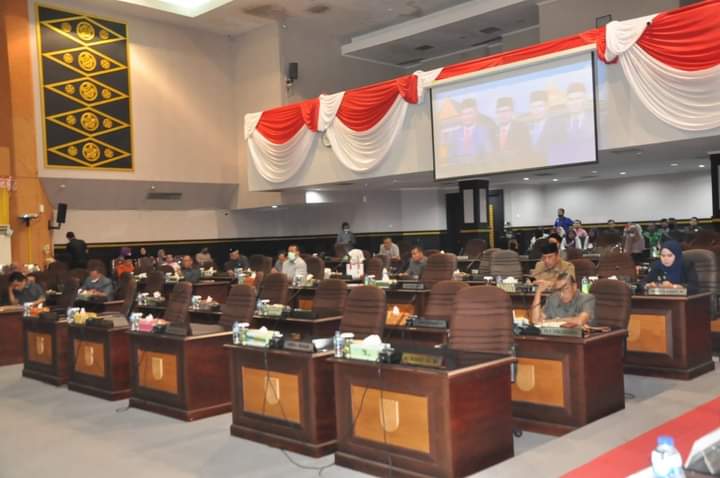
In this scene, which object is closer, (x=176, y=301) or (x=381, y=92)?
(x=176, y=301)

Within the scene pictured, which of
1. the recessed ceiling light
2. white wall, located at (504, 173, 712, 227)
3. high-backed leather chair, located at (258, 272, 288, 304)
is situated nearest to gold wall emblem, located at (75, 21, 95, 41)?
the recessed ceiling light

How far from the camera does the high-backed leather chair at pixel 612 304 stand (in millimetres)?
4914

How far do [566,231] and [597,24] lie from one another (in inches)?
192

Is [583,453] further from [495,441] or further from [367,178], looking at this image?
[367,178]

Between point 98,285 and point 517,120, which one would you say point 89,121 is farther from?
point 517,120

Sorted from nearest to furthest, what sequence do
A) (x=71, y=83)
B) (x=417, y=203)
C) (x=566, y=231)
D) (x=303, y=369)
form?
(x=303, y=369)
(x=71, y=83)
(x=566, y=231)
(x=417, y=203)

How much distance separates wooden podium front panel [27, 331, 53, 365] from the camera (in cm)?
736

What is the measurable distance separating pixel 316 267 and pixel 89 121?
7.66 m

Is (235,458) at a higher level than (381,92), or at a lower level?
lower

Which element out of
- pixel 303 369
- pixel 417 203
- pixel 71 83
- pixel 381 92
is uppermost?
pixel 71 83

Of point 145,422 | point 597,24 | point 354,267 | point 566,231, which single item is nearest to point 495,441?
point 145,422

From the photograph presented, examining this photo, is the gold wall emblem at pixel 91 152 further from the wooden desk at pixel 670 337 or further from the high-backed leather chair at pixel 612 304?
the high-backed leather chair at pixel 612 304

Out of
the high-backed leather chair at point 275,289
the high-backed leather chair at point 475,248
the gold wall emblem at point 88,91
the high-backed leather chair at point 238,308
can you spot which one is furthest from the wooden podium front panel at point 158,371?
the gold wall emblem at point 88,91

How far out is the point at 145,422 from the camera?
5441 millimetres
